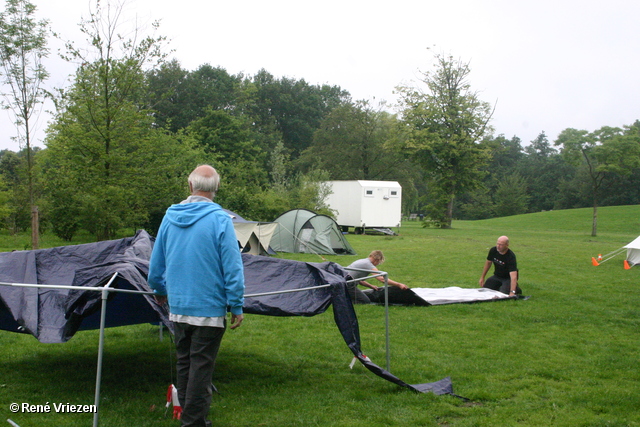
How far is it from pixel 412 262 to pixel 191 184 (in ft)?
40.5

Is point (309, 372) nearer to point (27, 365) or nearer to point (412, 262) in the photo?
point (27, 365)

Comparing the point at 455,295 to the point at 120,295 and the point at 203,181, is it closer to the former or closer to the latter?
the point at 120,295

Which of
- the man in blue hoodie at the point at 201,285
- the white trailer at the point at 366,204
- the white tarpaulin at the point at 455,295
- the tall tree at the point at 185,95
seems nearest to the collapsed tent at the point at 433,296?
the white tarpaulin at the point at 455,295

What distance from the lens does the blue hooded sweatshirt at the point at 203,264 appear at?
10.6ft

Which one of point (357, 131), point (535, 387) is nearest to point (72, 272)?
point (535, 387)

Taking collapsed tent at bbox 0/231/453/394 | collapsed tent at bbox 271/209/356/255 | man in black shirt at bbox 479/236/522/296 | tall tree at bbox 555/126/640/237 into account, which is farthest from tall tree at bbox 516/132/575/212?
collapsed tent at bbox 0/231/453/394

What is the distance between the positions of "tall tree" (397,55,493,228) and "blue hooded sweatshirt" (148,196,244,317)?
34.2m

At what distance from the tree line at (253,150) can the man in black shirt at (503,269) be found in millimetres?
8630

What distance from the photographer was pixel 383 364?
18.3 ft

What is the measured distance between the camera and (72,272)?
4855mm

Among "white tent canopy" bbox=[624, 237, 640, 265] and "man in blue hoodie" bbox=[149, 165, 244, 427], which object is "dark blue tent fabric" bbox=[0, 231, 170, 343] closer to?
"man in blue hoodie" bbox=[149, 165, 244, 427]

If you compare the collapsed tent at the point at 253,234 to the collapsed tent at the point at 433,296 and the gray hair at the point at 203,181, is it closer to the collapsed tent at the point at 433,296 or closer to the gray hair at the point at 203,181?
the collapsed tent at the point at 433,296

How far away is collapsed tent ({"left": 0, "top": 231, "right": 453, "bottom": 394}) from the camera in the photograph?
3824 millimetres

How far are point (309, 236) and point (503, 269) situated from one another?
9363mm
